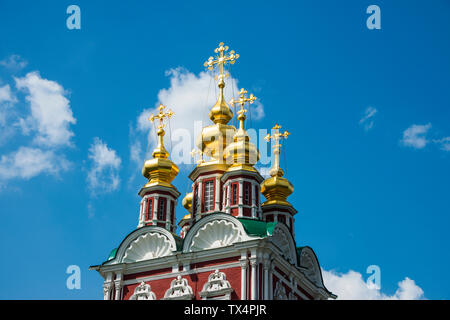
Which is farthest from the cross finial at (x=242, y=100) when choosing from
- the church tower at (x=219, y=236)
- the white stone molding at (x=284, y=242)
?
the white stone molding at (x=284, y=242)

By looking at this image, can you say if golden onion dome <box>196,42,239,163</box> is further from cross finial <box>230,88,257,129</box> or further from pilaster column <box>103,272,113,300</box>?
pilaster column <box>103,272,113,300</box>

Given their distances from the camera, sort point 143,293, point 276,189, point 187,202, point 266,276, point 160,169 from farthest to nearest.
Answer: point 187,202, point 276,189, point 160,169, point 143,293, point 266,276

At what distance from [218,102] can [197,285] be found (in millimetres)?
8559

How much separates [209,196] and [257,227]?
334 cm

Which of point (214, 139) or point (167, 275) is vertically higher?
point (214, 139)

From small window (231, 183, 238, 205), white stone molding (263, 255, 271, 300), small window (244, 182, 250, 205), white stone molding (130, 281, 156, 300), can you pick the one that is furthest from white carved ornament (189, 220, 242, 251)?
white stone molding (130, 281, 156, 300)

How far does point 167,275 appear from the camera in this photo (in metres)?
27.1

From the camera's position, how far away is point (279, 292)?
2627 cm

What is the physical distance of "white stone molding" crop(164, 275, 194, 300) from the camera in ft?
86.2

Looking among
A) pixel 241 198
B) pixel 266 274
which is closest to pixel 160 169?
pixel 241 198

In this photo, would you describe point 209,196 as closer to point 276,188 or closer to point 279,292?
point 276,188

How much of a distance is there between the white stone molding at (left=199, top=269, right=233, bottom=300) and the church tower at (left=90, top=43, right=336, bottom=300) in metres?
0.03
